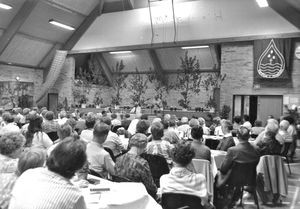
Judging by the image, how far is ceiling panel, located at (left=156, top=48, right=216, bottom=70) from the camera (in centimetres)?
1620

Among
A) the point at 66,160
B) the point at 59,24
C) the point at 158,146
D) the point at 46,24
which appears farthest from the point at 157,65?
the point at 66,160

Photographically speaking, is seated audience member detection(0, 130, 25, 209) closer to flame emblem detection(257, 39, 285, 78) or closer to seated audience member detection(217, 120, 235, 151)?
seated audience member detection(217, 120, 235, 151)

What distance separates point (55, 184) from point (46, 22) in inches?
601

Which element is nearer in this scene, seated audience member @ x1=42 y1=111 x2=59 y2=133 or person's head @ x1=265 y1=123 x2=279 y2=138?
person's head @ x1=265 y1=123 x2=279 y2=138

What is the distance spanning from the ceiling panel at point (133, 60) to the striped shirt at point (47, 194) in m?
15.8

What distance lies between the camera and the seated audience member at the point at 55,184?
156cm

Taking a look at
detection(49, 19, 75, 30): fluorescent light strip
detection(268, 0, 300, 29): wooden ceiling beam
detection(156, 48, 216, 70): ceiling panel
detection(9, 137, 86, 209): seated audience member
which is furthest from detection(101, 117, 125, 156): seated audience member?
detection(156, 48, 216, 70): ceiling panel

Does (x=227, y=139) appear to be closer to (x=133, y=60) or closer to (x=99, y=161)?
(x=99, y=161)

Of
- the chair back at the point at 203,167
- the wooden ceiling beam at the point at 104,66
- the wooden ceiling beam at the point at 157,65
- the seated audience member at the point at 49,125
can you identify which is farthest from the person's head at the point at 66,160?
the wooden ceiling beam at the point at 104,66

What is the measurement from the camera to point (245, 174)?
4.20 meters

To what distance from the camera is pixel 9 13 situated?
1411 cm

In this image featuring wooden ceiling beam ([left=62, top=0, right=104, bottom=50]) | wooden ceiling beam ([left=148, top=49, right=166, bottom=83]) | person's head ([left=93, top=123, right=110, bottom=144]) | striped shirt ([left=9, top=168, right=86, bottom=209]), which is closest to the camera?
striped shirt ([left=9, top=168, right=86, bottom=209])

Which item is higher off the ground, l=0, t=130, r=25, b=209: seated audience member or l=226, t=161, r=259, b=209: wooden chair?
l=0, t=130, r=25, b=209: seated audience member

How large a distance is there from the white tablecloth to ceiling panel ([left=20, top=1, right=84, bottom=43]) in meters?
13.5
